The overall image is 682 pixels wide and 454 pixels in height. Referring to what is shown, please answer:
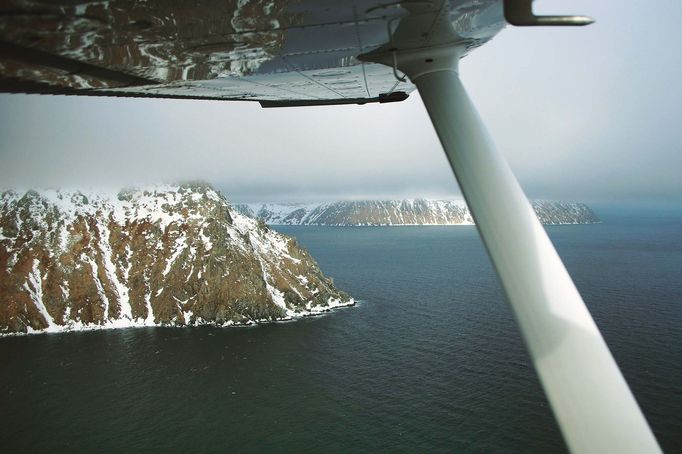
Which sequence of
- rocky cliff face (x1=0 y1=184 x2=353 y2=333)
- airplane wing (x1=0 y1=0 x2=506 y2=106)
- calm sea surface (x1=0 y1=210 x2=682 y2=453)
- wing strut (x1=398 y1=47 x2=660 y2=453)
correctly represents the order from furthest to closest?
rocky cliff face (x1=0 y1=184 x2=353 y2=333) → calm sea surface (x1=0 y1=210 x2=682 y2=453) → airplane wing (x1=0 y1=0 x2=506 y2=106) → wing strut (x1=398 y1=47 x2=660 y2=453)

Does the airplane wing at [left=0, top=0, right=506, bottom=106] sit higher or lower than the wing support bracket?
higher

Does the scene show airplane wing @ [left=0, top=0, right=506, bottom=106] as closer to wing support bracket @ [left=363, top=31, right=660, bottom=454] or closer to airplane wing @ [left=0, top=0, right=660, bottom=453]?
airplane wing @ [left=0, top=0, right=660, bottom=453]

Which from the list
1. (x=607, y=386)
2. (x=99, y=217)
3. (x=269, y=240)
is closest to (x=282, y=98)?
(x=607, y=386)

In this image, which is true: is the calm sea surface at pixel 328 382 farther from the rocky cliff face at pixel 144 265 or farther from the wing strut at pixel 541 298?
the wing strut at pixel 541 298

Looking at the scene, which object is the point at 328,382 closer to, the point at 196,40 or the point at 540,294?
the point at 540,294


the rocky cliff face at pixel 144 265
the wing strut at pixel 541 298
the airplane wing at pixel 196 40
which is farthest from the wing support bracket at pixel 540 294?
the rocky cliff face at pixel 144 265

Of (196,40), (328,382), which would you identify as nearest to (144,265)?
(328,382)

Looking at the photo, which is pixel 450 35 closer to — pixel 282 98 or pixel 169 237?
pixel 282 98

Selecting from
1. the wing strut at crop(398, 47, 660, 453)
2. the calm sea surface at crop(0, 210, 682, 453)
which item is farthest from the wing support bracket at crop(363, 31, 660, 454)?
the calm sea surface at crop(0, 210, 682, 453)
